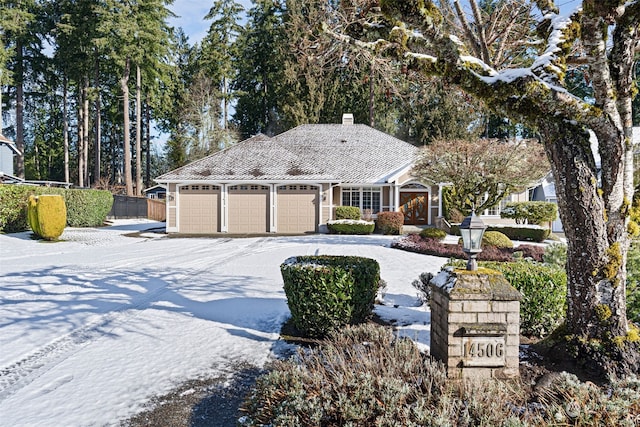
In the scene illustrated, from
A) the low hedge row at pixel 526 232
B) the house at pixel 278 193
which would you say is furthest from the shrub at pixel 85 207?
the low hedge row at pixel 526 232

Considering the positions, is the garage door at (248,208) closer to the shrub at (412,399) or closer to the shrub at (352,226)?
the shrub at (352,226)

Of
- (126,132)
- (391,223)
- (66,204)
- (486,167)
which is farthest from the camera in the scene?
(126,132)

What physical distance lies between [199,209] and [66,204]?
23.5 ft

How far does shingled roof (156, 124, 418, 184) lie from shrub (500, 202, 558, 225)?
5.68m

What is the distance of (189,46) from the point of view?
142ft

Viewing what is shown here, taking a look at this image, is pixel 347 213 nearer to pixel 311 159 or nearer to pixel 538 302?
pixel 311 159

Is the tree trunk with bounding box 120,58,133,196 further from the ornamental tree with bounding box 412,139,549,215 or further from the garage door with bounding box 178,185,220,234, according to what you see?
the ornamental tree with bounding box 412,139,549,215

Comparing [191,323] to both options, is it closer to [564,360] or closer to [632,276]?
[564,360]

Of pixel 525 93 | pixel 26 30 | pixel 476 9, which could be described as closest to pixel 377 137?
pixel 476 9

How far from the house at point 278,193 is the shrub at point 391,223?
Result: 6.69 ft

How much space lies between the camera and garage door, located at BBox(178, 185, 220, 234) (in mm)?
19781

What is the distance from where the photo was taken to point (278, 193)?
1984 centimetres

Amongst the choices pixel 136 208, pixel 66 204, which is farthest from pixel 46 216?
pixel 136 208

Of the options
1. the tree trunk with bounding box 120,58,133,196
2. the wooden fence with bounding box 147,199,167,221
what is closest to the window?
the tree trunk with bounding box 120,58,133,196
